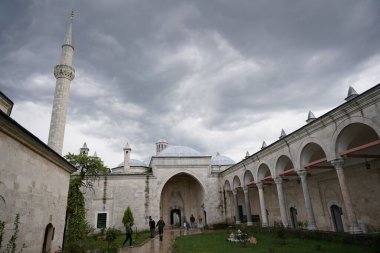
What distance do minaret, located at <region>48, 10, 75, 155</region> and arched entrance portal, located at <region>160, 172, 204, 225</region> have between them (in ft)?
37.5

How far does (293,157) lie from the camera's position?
12242mm

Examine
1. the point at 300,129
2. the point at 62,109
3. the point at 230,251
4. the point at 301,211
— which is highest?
the point at 62,109

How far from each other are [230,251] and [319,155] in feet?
27.2

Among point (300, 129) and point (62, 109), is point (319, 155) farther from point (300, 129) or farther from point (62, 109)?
point (62, 109)

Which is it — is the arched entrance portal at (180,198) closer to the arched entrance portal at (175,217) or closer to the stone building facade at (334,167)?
the arched entrance portal at (175,217)

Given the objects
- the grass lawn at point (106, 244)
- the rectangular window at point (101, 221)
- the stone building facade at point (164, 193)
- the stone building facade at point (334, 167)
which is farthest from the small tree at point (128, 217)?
the stone building facade at point (334, 167)

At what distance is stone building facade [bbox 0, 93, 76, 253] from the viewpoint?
4.85 metres

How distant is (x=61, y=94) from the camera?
59.4 feet

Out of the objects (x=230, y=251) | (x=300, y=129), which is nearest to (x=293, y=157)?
(x=300, y=129)

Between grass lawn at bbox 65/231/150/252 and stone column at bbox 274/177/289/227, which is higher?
stone column at bbox 274/177/289/227

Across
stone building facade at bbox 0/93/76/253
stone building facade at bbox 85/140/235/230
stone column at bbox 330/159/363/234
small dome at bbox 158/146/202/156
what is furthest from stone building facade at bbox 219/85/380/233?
stone building facade at bbox 0/93/76/253

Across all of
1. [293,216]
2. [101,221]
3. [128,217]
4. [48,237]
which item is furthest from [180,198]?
[48,237]

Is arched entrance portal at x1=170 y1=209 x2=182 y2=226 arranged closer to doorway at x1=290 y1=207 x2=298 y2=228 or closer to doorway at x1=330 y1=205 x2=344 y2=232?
doorway at x1=290 y1=207 x2=298 y2=228

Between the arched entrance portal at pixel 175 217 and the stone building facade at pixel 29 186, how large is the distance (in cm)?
1827
